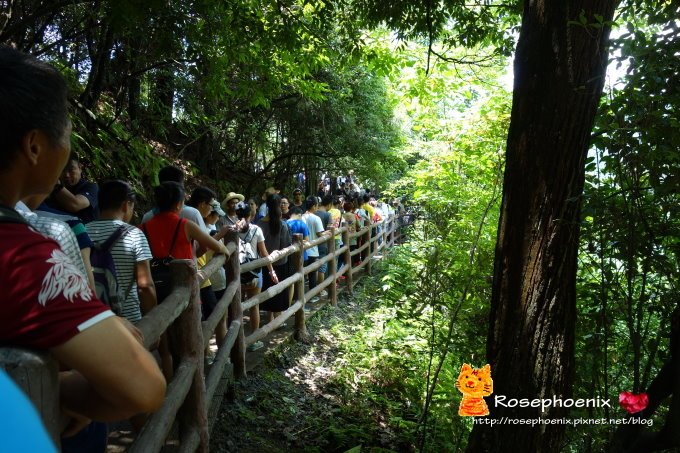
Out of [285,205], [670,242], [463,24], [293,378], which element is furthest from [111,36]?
[670,242]

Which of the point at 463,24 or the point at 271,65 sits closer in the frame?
the point at 463,24

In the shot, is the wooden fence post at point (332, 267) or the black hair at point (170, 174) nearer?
the black hair at point (170, 174)

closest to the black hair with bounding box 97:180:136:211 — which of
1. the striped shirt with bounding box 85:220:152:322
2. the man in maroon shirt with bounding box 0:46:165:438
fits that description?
the striped shirt with bounding box 85:220:152:322

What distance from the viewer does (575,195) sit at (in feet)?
8.00

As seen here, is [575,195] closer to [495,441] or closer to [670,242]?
[670,242]

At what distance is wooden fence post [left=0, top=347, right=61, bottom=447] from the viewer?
82 centimetres

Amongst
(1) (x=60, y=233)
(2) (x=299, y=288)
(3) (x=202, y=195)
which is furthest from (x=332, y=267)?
(1) (x=60, y=233)

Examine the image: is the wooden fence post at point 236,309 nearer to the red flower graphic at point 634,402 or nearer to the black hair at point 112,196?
the black hair at point 112,196

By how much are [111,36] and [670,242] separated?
6.96m

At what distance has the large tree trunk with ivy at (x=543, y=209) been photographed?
7.81 ft

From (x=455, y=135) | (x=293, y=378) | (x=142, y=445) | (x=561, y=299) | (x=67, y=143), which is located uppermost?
(x=455, y=135)

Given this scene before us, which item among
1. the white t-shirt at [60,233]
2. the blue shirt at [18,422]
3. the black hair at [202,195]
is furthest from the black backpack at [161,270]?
the blue shirt at [18,422]

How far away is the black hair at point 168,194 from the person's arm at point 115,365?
2735 mm

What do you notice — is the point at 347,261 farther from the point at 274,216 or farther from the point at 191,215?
the point at 191,215
